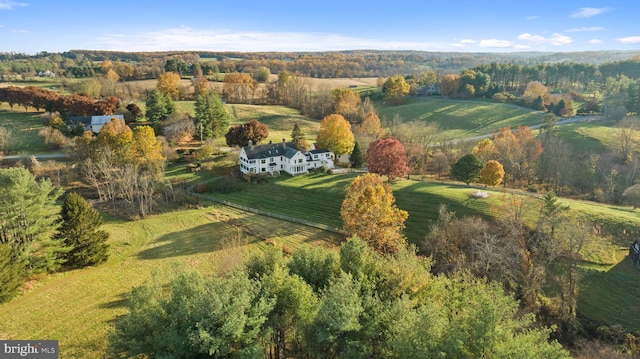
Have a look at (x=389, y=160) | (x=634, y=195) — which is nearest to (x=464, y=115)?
(x=634, y=195)

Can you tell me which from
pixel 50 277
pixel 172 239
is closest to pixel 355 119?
pixel 172 239

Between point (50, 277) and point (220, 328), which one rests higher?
point (220, 328)

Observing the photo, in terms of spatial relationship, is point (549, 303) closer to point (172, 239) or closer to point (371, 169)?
point (371, 169)

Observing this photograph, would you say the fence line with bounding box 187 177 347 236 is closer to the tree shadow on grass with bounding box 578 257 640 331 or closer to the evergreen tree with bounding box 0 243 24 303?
the tree shadow on grass with bounding box 578 257 640 331

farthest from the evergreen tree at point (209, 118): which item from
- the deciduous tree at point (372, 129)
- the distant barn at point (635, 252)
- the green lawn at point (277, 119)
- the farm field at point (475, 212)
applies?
the distant barn at point (635, 252)

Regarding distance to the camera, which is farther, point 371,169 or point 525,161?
point 525,161

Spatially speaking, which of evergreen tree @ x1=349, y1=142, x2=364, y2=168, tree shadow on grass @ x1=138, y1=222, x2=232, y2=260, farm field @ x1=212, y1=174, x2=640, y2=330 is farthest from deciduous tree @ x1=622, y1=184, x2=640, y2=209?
tree shadow on grass @ x1=138, y1=222, x2=232, y2=260
